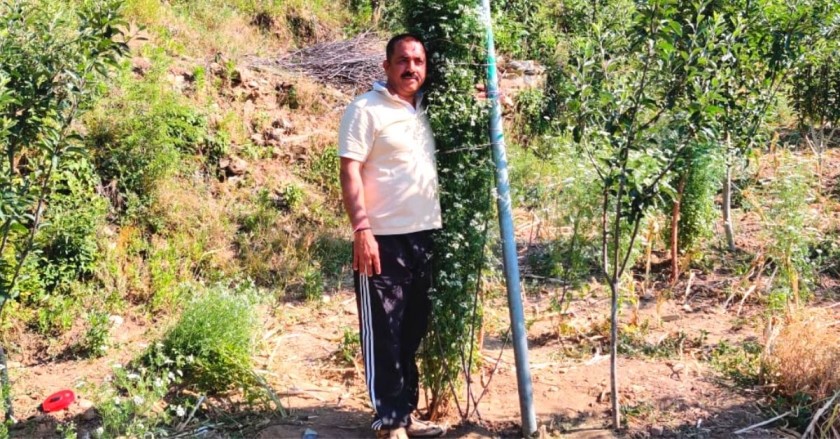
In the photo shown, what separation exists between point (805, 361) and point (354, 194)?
8.93 feet

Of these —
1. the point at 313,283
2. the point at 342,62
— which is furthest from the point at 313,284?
the point at 342,62

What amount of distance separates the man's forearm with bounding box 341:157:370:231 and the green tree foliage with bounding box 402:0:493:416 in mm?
448

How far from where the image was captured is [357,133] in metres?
3.56

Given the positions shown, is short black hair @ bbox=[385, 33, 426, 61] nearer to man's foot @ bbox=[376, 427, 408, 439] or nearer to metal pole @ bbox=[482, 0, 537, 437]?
metal pole @ bbox=[482, 0, 537, 437]

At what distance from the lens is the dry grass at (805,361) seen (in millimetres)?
4121

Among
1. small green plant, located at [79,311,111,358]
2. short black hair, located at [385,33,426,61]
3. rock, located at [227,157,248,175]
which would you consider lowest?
small green plant, located at [79,311,111,358]

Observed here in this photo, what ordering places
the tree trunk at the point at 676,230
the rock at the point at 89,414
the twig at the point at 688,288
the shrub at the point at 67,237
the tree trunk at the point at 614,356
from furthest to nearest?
the tree trunk at the point at 676,230, the twig at the point at 688,288, the shrub at the point at 67,237, the rock at the point at 89,414, the tree trunk at the point at 614,356

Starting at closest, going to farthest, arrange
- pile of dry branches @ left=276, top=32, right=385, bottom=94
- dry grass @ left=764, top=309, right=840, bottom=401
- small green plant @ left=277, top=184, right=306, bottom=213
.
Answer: dry grass @ left=764, top=309, right=840, bottom=401, small green plant @ left=277, top=184, right=306, bottom=213, pile of dry branches @ left=276, top=32, right=385, bottom=94

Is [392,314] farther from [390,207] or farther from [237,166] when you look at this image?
[237,166]

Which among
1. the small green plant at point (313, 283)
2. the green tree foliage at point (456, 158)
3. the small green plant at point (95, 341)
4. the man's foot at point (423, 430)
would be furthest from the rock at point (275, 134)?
the man's foot at point (423, 430)

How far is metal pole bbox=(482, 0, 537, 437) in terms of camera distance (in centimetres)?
373

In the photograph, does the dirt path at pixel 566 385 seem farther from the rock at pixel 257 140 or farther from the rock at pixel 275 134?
the rock at pixel 275 134

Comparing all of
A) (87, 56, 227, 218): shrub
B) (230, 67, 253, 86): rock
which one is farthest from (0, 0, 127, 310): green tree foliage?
(230, 67, 253, 86): rock

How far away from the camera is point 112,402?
3.88 metres
